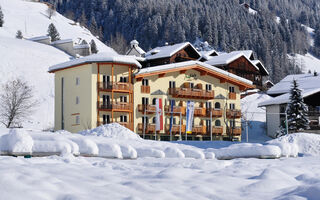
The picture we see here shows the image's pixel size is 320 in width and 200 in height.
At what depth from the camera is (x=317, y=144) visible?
2853 centimetres

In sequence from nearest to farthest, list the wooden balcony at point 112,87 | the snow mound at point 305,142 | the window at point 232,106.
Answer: the snow mound at point 305,142
the wooden balcony at point 112,87
the window at point 232,106

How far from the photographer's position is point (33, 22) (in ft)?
399

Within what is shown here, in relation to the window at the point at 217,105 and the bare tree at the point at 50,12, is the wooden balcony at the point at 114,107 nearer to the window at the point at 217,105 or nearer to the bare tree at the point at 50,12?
the window at the point at 217,105

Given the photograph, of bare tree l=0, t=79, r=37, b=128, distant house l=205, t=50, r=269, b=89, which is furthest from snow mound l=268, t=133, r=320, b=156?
distant house l=205, t=50, r=269, b=89

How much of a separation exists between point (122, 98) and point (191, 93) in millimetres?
7379

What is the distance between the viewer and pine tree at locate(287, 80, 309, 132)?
47750 mm

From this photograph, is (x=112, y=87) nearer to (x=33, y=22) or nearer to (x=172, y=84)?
(x=172, y=84)

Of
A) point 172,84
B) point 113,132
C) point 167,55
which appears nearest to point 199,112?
point 172,84

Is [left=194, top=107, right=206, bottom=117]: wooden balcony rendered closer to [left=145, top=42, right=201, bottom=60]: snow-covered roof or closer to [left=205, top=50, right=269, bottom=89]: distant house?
[left=145, top=42, right=201, bottom=60]: snow-covered roof

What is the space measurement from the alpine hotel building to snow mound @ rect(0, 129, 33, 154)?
84.2ft

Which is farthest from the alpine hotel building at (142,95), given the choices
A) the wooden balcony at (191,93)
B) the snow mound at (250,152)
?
the snow mound at (250,152)

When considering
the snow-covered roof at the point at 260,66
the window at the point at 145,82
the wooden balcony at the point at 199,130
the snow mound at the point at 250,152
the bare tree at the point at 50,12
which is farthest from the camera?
the bare tree at the point at 50,12

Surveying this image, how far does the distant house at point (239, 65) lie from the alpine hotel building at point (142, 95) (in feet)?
73.9

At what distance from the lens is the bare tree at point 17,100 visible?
56.4 metres
